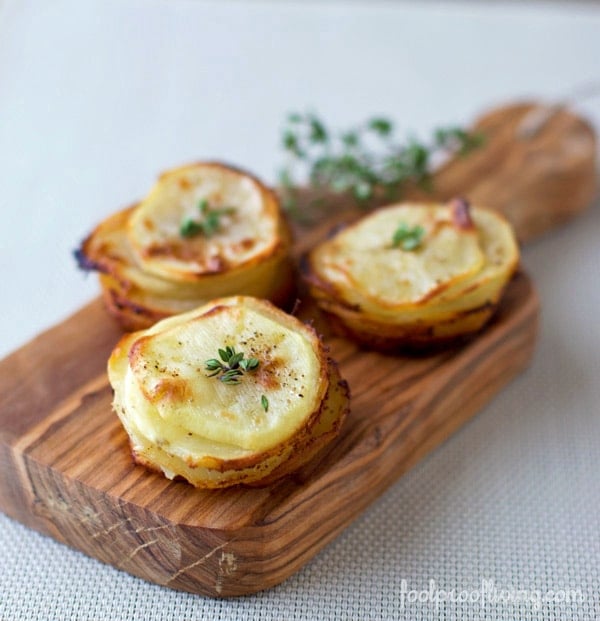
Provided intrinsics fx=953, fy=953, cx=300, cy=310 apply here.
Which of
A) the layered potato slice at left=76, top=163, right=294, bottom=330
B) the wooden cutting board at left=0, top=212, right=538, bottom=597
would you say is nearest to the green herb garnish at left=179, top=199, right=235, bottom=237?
the layered potato slice at left=76, top=163, right=294, bottom=330

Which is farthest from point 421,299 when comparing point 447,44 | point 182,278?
point 447,44

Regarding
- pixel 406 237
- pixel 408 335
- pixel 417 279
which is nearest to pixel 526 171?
pixel 406 237

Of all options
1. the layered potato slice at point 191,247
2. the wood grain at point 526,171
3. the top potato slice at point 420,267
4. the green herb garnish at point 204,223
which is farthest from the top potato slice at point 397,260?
the wood grain at point 526,171

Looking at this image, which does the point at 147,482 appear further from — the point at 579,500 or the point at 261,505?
the point at 579,500

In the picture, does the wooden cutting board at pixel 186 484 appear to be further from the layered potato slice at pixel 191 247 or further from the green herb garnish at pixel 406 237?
the green herb garnish at pixel 406 237

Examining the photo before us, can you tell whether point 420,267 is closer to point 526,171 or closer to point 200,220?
point 200,220

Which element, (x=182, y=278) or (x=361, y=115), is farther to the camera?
(x=361, y=115)

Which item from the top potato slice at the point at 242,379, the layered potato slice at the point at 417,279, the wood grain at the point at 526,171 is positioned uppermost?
the top potato slice at the point at 242,379
